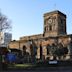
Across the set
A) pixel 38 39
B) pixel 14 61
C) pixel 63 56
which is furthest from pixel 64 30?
pixel 14 61

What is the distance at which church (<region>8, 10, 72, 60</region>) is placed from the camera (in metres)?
61.2

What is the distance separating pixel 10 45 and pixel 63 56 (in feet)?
72.9

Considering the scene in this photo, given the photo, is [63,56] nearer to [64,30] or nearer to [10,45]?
[64,30]

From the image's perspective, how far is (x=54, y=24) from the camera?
71.8 meters

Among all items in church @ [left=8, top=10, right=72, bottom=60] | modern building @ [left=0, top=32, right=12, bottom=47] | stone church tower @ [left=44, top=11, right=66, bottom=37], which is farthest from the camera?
stone church tower @ [left=44, top=11, right=66, bottom=37]

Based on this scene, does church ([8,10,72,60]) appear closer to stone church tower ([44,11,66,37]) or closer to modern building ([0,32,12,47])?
stone church tower ([44,11,66,37])

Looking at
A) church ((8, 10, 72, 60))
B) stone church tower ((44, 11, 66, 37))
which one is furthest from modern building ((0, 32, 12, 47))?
stone church tower ((44, 11, 66, 37))

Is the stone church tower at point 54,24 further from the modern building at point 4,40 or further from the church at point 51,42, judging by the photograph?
the modern building at point 4,40

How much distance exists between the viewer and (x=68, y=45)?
202 feet

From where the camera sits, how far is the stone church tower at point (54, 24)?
71.0 metres

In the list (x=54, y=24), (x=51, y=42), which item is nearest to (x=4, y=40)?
(x=54, y=24)

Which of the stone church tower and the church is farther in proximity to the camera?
the stone church tower

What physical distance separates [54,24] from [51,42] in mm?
7938

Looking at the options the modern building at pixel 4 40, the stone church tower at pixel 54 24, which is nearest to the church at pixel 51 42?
the stone church tower at pixel 54 24
